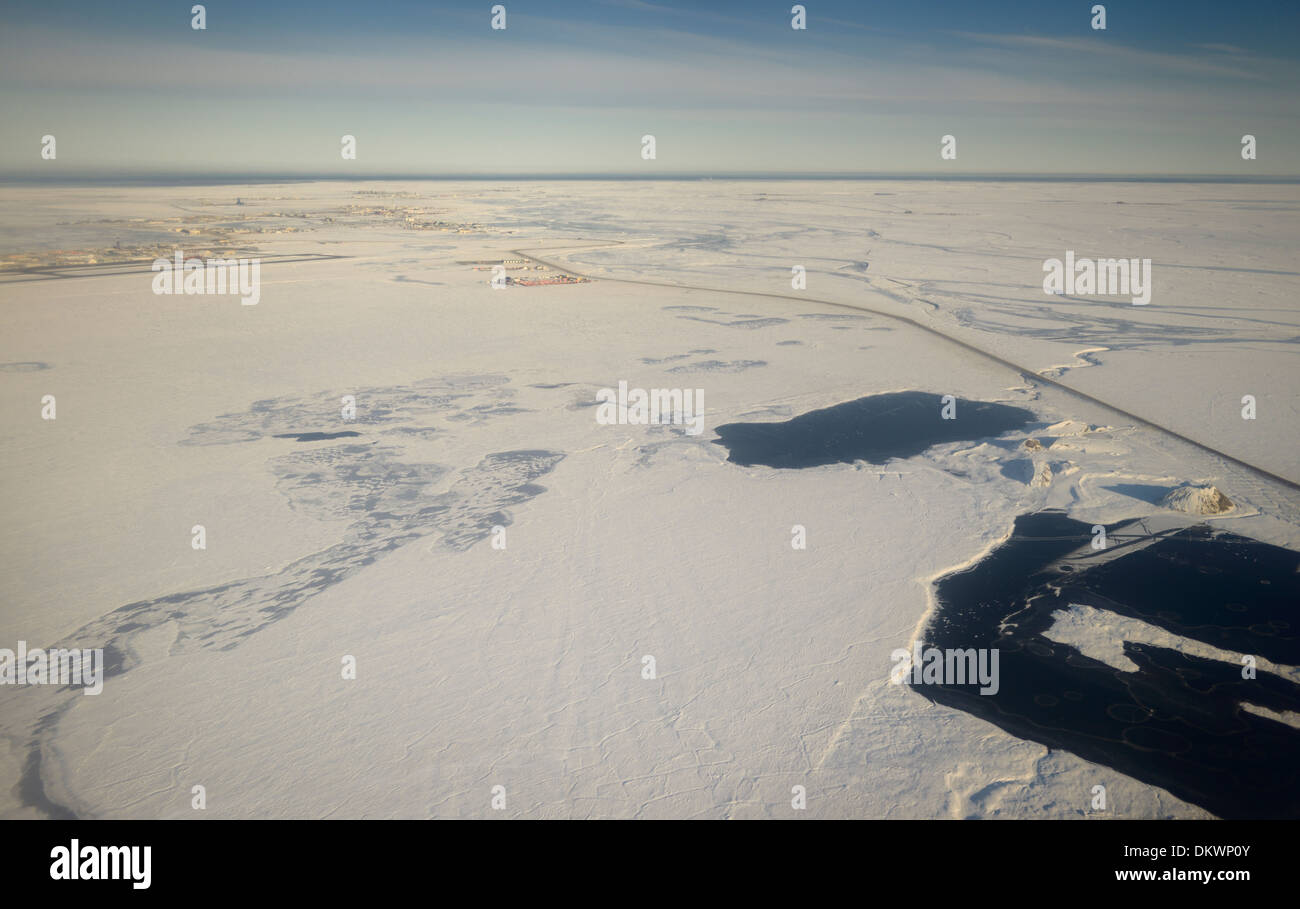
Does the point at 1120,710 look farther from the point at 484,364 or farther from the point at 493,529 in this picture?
the point at 484,364

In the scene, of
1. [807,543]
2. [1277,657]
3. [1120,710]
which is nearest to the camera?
[1120,710]

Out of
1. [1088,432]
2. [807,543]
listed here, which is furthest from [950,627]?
[1088,432]

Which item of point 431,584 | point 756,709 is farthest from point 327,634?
point 756,709

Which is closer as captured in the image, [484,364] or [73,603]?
[73,603]

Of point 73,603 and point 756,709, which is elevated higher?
point 73,603

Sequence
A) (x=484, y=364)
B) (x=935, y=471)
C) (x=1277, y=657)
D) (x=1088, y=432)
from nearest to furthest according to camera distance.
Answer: (x=1277, y=657)
(x=935, y=471)
(x=1088, y=432)
(x=484, y=364)
